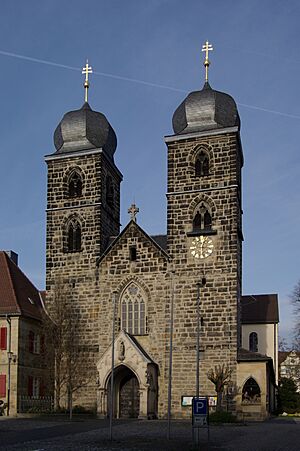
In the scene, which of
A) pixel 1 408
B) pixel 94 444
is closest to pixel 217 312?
pixel 1 408

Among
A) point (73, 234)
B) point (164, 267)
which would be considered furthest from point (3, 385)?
point (164, 267)

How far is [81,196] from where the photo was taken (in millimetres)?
44594

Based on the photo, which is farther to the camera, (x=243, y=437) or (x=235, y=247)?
(x=235, y=247)

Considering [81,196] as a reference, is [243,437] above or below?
below

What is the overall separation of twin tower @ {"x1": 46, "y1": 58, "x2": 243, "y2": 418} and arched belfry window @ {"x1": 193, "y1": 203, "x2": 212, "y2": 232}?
6 cm

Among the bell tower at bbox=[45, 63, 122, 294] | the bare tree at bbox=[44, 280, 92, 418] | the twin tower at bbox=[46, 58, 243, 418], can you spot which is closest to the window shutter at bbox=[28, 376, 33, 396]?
the bare tree at bbox=[44, 280, 92, 418]

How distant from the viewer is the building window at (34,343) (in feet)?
137

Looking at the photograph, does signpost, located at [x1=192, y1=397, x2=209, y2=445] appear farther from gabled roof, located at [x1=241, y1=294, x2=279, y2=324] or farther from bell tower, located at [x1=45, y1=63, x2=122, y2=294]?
gabled roof, located at [x1=241, y1=294, x2=279, y2=324]

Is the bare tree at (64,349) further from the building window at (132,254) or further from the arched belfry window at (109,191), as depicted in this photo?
the arched belfry window at (109,191)

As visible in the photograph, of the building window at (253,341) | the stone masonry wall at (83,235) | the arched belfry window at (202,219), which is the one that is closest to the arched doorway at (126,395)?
the stone masonry wall at (83,235)

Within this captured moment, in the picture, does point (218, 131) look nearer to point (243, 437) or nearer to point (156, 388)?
point (156, 388)

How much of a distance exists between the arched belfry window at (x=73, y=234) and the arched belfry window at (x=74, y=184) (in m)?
1.71

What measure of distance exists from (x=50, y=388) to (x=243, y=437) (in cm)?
1927

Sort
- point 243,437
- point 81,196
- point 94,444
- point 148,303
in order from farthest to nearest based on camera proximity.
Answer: point 81,196 → point 148,303 → point 243,437 → point 94,444
